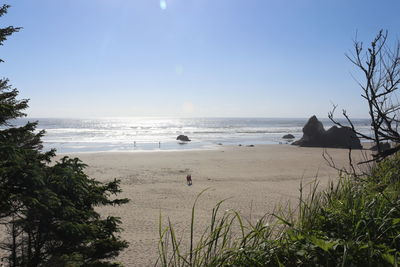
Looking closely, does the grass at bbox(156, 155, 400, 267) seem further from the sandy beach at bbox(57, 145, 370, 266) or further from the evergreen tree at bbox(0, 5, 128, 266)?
the sandy beach at bbox(57, 145, 370, 266)

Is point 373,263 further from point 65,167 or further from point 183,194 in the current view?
point 183,194

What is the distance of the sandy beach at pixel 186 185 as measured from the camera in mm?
10688

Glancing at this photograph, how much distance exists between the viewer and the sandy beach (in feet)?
35.1

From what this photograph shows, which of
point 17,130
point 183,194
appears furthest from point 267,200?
point 17,130

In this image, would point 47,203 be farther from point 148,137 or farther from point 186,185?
point 148,137

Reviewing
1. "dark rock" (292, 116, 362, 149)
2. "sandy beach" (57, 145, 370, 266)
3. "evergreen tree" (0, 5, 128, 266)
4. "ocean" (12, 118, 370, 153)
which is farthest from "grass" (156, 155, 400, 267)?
"dark rock" (292, 116, 362, 149)

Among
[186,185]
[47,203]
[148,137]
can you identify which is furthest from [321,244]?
[148,137]

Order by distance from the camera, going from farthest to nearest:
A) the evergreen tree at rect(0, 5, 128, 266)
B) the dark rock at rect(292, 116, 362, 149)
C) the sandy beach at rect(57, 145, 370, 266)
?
the dark rock at rect(292, 116, 362, 149) → the sandy beach at rect(57, 145, 370, 266) → the evergreen tree at rect(0, 5, 128, 266)

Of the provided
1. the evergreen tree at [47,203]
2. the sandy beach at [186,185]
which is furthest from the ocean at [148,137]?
the sandy beach at [186,185]

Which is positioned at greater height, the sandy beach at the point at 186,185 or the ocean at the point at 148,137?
the ocean at the point at 148,137

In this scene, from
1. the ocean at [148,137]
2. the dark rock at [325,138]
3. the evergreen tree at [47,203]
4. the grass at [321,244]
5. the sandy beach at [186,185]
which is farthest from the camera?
the dark rock at [325,138]

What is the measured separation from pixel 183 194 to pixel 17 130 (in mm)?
12651

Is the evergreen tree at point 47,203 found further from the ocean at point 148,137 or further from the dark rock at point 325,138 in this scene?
Result: the dark rock at point 325,138

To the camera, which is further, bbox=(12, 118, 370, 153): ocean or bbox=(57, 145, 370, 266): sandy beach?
bbox=(12, 118, 370, 153): ocean
